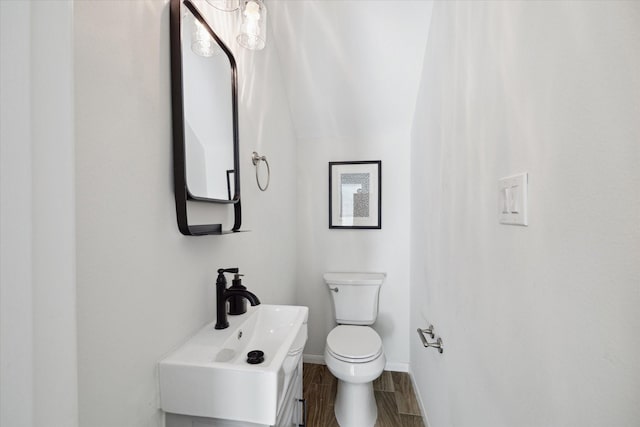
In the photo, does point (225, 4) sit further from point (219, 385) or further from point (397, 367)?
point (397, 367)

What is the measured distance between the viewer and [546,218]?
0.56 meters

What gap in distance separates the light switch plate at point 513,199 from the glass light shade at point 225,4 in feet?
3.69

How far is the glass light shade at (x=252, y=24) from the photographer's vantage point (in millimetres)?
1028

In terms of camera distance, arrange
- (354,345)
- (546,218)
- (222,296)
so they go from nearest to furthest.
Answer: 1. (546,218)
2. (222,296)
3. (354,345)

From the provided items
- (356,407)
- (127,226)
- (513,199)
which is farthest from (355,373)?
(127,226)

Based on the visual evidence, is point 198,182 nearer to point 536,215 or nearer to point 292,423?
point 536,215

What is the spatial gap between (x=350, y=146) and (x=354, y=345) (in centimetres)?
156

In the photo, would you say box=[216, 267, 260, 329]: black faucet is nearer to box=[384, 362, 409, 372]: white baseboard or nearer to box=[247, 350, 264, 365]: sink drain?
box=[247, 350, 264, 365]: sink drain

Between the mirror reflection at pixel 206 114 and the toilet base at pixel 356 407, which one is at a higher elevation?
the mirror reflection at pixel 206 114

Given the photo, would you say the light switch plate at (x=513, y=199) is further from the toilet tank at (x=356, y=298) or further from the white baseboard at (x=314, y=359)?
the white baseboard at (x=314, y=359)

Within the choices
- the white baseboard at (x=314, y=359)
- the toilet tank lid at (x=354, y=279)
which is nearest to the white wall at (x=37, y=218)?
the toilet tank lid at (x=354, y=279)

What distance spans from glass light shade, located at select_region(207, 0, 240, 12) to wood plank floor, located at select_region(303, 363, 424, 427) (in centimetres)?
221

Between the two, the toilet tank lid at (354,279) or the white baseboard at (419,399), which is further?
the toilet tank lid at (354,279)

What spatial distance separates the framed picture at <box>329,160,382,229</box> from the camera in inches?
86.4
